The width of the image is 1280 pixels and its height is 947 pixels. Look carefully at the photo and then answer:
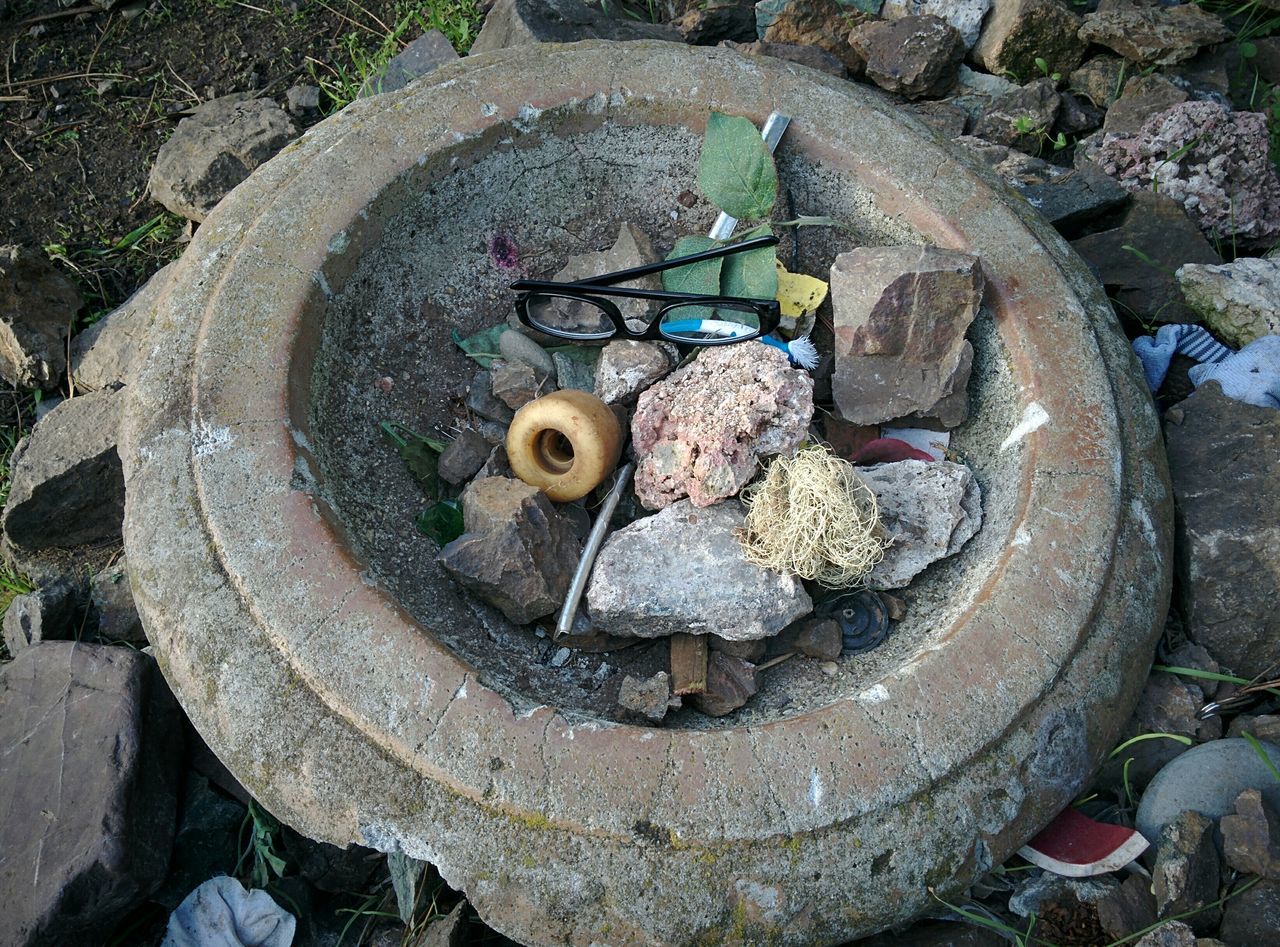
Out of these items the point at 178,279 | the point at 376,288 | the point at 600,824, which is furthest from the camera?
the point at 376,288

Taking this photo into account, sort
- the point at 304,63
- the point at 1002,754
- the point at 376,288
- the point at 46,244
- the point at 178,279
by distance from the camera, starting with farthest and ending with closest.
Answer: the point at 304,63 < the point at 46,244 < the point at 376,288 < the point at 178,279 < the point at 1002,754

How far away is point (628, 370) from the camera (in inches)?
81.6

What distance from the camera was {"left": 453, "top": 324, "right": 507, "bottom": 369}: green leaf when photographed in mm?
2242

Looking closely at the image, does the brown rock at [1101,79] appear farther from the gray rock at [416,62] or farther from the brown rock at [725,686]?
the brown rock at [725,686]

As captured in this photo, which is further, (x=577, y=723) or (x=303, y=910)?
(x=303, y=910)

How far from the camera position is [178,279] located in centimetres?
198

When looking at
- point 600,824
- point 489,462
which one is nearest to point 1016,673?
point 600,824

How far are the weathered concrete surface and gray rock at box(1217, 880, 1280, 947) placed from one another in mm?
416

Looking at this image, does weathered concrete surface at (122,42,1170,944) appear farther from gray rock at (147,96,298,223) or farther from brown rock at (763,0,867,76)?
brown rock at (763,0,867,76)

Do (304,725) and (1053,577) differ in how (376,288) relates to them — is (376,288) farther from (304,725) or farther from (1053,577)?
(1053,577)

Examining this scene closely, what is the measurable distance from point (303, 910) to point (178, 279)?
137 cm

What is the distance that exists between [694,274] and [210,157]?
6.08 feet

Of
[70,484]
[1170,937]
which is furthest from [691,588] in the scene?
[70,484]

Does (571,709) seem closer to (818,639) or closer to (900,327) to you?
(818,639)
